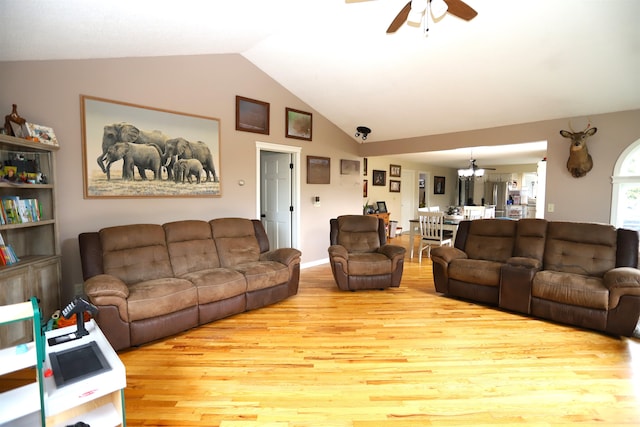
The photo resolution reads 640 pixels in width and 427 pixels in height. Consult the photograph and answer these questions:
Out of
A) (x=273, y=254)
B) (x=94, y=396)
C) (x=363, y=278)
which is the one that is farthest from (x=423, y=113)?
(x=94, y=396)

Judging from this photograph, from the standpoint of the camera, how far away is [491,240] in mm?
4121

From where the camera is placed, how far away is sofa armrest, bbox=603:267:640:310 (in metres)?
2.85

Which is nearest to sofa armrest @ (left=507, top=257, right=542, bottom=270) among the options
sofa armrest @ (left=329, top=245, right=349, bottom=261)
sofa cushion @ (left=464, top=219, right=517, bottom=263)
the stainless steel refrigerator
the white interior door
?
sofa cushion @ (left=464, top=219, right=517, bottom=263)

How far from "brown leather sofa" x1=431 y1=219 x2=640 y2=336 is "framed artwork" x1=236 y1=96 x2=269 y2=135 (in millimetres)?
3046

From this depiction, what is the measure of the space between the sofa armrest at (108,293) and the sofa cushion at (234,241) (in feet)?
4.10

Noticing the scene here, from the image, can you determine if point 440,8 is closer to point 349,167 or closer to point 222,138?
point 222,138

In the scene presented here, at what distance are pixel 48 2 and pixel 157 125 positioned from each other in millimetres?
1608

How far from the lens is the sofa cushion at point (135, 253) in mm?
3100

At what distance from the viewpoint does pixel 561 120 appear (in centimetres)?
444

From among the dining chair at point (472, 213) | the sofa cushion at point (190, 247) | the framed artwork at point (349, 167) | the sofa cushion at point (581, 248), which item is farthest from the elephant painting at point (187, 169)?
the dining chair at point (472, 213)

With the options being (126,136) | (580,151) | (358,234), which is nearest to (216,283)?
(126,136)

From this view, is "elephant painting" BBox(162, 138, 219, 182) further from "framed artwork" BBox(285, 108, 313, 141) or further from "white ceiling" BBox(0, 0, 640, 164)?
"framed artwork" BBox(285, 108, 313, 141)

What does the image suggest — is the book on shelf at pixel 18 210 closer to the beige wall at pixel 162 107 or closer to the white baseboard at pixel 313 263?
the beige wall at pixel 162 107

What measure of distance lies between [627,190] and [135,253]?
5.81 metres
